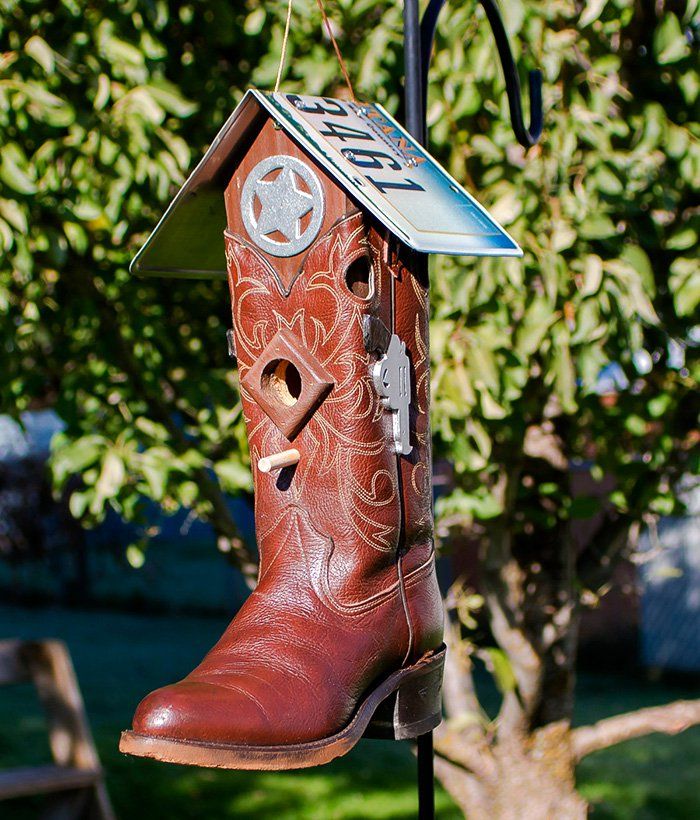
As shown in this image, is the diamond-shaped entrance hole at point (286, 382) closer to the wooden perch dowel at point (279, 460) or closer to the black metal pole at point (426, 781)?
the wooden perch dowel at point (279, 460)

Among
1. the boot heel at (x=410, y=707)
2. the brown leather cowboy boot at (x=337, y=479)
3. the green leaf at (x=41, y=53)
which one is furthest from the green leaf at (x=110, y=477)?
the boot heel at (x=410, y=707)

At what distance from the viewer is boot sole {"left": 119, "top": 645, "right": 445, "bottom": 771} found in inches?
45.3

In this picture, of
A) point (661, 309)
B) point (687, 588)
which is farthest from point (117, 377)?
point (687, 588)

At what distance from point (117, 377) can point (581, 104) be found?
4.21ft

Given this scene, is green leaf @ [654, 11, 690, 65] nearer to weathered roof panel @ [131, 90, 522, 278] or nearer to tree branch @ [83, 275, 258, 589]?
weathered roof panel @ [131, 90, 522, 278]

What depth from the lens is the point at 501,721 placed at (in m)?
3.19

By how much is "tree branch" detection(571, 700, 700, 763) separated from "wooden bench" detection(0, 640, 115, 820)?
157 centimetres

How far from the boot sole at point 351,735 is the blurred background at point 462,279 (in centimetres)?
93

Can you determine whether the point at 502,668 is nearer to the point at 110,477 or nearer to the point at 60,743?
the point at 110,477

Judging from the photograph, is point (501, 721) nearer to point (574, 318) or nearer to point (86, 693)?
point (574, 318)

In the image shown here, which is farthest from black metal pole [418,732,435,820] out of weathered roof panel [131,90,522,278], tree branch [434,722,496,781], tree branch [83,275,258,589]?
tree branch [434,722,496,781]

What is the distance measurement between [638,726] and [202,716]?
217cm

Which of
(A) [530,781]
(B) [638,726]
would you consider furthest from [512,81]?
(A) [530,781]

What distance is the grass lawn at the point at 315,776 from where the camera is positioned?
16.3 ft
